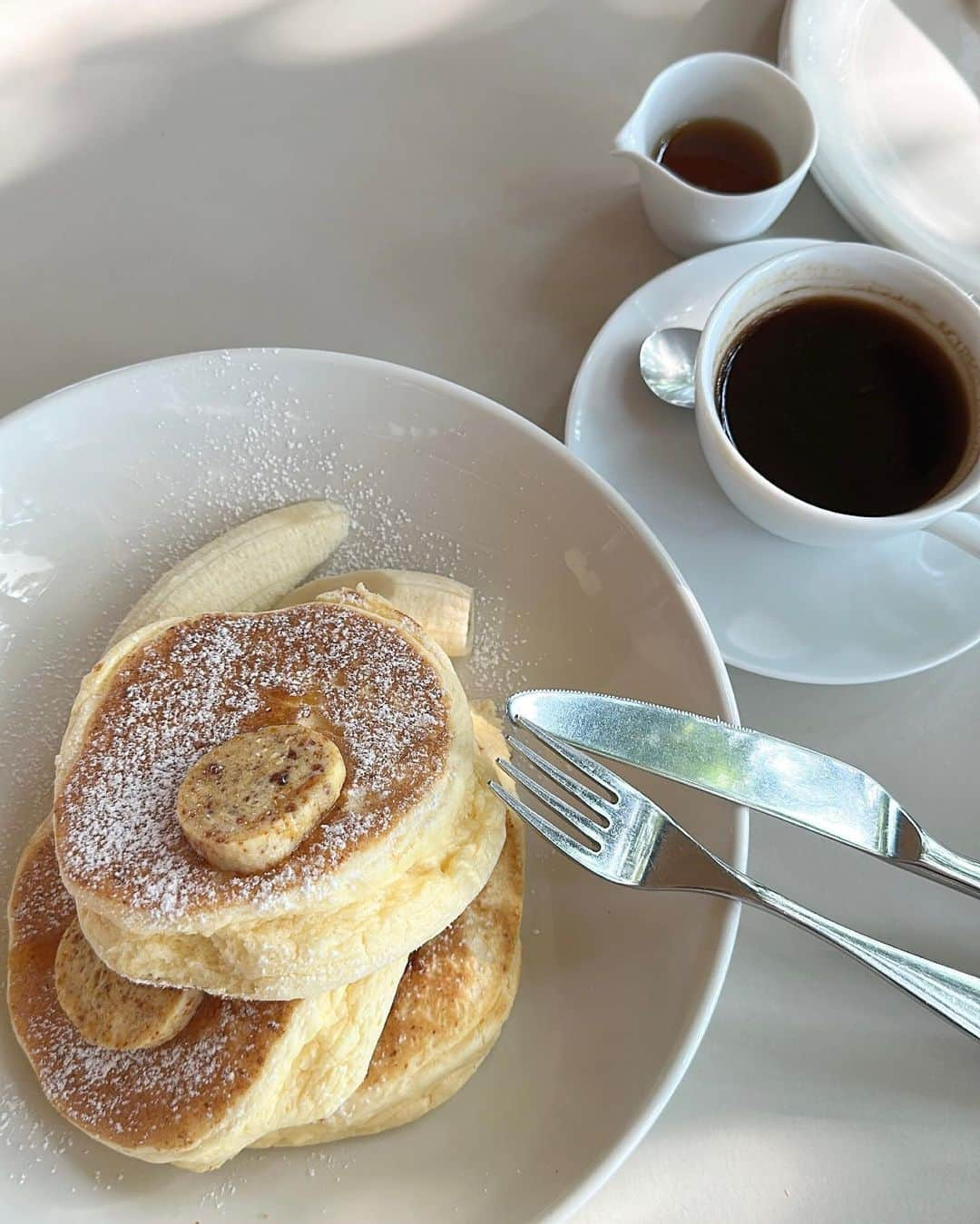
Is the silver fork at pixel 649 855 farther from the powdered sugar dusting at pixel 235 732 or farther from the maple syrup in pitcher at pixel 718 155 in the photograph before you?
the maple syrup in pitcher at pixel 718 155

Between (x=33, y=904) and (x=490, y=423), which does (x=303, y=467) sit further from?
(x=33, y=904)

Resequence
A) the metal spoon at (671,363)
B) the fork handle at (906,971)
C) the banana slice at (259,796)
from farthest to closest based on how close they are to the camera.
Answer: the metal spoon at (671,363) → the fork handle at (906,971) → the banana slice at (259,796)

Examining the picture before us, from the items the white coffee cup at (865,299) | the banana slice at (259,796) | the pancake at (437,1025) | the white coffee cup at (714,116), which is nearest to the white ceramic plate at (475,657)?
the pancake at (437,1025)

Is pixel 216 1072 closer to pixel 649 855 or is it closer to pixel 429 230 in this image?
pixel 649 855

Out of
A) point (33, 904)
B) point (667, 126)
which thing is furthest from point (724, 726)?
point (667, 126)

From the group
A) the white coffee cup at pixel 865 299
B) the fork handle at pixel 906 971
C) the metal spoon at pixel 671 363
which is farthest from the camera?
the metal spoon at pixel 671 363

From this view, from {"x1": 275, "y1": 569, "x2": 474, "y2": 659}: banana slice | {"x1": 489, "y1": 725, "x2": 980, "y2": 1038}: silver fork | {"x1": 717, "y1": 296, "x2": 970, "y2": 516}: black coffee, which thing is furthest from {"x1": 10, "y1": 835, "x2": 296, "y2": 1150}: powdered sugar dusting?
{"x1": 717, "y1": 296, "x2": 970, "y2": 516}: black coffee
